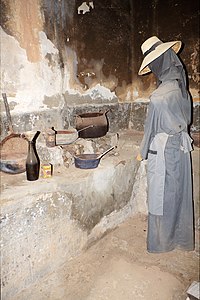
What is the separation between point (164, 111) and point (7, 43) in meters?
2.01

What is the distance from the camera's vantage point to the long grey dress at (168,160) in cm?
276

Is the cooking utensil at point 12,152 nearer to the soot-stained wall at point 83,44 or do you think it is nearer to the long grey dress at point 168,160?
the soot-stained wall at point 83,44

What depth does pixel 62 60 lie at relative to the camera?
361cm

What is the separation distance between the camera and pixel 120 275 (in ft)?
9.21

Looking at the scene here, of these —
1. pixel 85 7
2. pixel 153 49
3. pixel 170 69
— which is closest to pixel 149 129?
pixel 170 69

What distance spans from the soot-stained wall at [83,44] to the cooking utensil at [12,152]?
1.31ft

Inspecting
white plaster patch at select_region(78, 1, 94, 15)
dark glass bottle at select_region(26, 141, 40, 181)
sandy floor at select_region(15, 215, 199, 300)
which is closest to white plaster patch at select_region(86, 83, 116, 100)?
white plaster patch at select_region(78, 1, 94, 15)

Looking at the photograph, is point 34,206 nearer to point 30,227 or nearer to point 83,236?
point 30,227

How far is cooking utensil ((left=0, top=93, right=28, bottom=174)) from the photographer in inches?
110

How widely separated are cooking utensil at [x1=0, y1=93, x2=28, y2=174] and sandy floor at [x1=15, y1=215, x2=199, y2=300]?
4.04 feet

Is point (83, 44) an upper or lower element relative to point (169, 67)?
upper

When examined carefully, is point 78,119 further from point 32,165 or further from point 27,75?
point 32,165

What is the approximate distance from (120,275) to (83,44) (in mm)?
3166

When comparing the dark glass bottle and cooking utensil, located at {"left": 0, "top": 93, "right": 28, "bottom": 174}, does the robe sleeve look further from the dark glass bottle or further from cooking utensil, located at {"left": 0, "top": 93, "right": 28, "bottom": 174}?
cooking utensil, located at {"left": 0, "top": 93, "right": 28, "bottom": 174}
